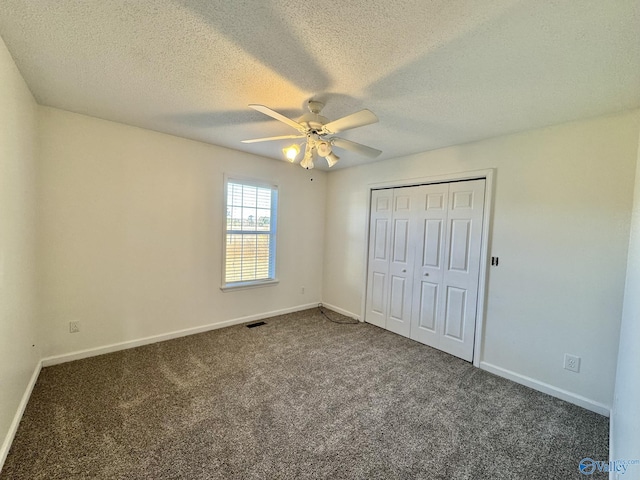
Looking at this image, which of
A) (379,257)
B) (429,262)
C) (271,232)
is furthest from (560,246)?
(271,232)

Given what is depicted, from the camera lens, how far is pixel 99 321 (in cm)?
270

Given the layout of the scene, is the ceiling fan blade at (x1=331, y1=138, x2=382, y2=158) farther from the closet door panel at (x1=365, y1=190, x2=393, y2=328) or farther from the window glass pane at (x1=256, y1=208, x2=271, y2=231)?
the window glass pane at (x1=256, y1=208, x2=271, y2=231)

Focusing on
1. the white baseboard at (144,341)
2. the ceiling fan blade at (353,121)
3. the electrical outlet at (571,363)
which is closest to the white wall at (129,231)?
the white baseboard at (144,341)

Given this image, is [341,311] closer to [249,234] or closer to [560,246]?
[249,234]

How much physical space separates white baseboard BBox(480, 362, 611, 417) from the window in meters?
2.90

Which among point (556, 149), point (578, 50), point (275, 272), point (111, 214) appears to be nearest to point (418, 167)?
point (556, 149)

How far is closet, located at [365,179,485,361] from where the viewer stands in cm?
288

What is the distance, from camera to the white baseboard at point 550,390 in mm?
2096

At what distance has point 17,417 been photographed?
1730 mm

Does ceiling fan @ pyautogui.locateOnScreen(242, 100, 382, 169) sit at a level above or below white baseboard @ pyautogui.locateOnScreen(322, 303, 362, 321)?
above

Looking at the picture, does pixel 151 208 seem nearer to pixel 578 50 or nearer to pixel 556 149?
pixel 578 50

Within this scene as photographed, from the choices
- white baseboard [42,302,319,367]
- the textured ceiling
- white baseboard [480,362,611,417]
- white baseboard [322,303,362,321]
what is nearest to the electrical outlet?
white baseboard [480,362,611,417]

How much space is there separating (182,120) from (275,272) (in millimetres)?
2303

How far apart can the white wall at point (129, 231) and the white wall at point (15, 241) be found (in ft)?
0.75
